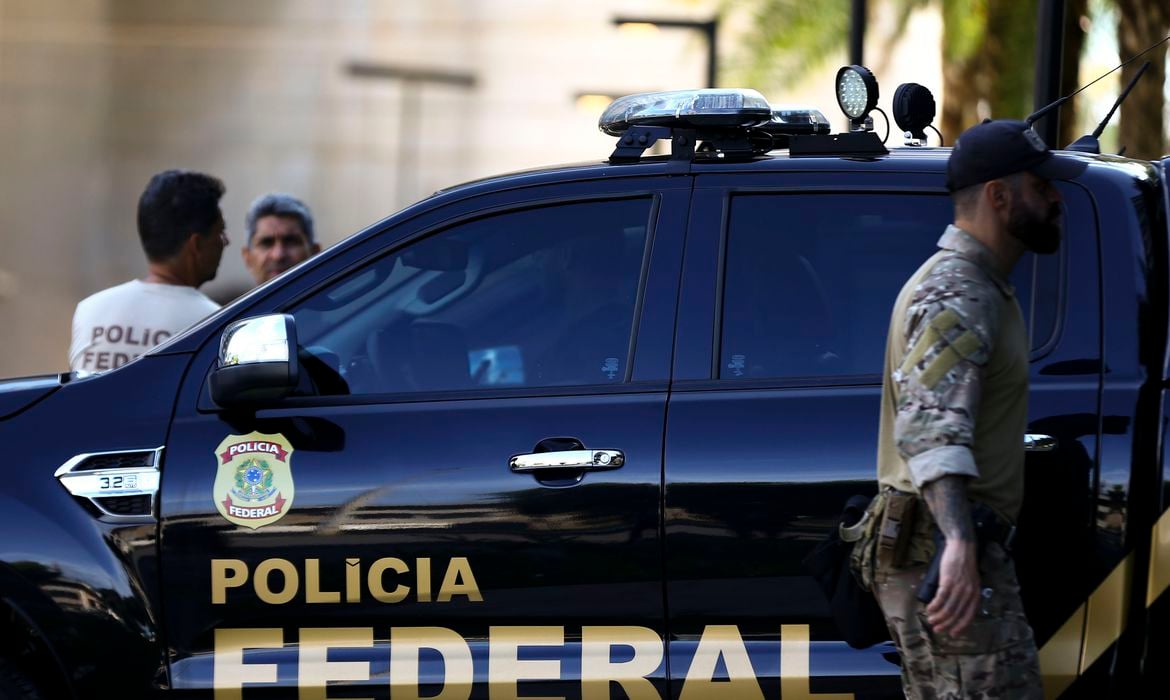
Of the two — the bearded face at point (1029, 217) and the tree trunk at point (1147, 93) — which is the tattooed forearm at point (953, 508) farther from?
the tree trunk at point (1147, 93)

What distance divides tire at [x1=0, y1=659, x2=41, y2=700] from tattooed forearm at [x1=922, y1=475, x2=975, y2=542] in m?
2.10

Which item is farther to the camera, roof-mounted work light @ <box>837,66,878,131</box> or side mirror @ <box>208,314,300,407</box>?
roof-mounted work light @ <box>837,66,878,131</box>

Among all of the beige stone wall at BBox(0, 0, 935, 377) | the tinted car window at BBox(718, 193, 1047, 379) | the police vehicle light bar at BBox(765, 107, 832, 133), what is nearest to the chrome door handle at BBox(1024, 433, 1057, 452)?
the tinted car window at BBox(718, 193, 1047, 379)

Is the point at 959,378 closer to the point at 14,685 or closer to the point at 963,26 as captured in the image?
the point at 14,685

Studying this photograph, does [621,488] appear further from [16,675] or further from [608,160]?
[16,675]

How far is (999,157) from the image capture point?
2.80 metres

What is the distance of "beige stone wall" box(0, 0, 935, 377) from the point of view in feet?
41.7

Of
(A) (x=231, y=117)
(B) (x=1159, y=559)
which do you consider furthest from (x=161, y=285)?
(A) (x=231, y=117)

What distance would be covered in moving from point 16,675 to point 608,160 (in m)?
1.82

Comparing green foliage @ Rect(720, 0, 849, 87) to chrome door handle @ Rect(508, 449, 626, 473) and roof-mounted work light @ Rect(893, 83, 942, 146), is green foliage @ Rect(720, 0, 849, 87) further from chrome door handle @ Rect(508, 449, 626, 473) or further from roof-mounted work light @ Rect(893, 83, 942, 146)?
chrome door handle @ Rect(508, 449, 626, 473)

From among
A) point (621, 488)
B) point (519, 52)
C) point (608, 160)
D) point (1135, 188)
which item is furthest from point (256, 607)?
Result: point (519, 52)

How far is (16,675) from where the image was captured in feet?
11.4

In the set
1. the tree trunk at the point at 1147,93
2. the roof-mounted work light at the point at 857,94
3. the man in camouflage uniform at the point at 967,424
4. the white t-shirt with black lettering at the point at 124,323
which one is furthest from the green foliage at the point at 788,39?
the man in camouflage uniform at the point at 967,424

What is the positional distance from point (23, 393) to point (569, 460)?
1.34 metres
